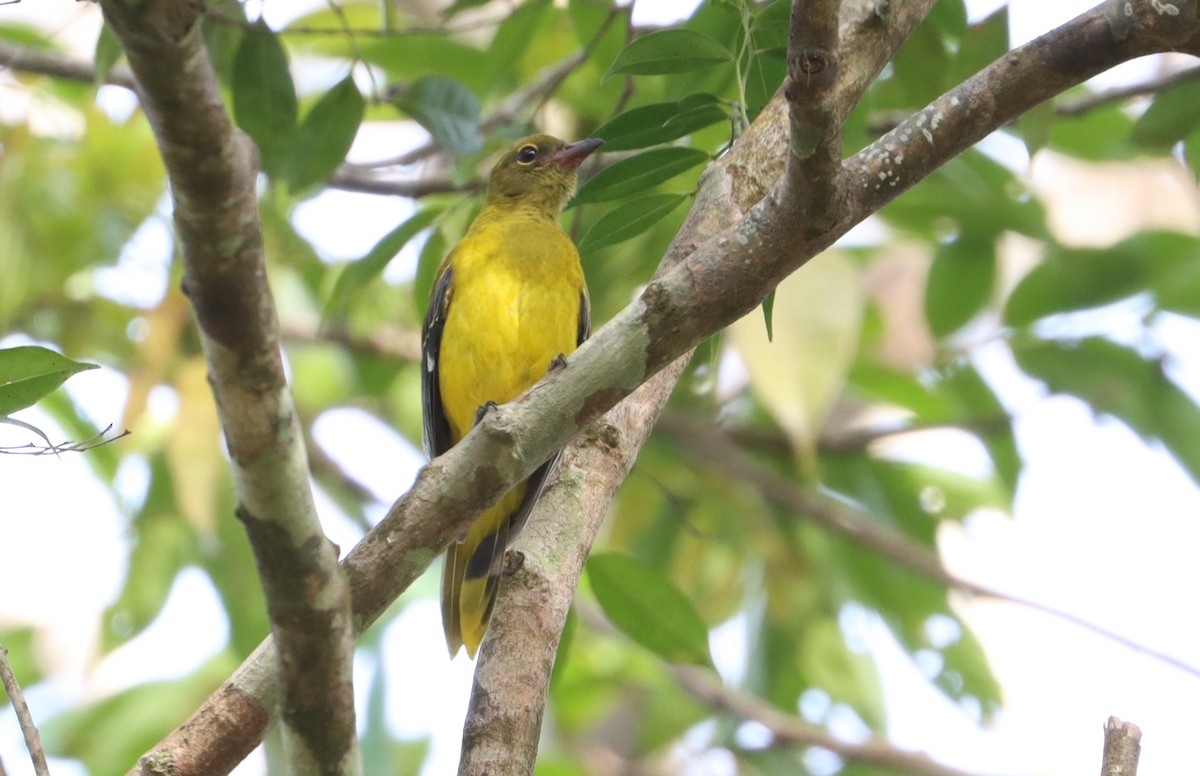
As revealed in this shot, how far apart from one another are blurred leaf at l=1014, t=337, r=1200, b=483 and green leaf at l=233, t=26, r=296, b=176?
3292 mm

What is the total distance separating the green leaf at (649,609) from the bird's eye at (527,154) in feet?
7.32

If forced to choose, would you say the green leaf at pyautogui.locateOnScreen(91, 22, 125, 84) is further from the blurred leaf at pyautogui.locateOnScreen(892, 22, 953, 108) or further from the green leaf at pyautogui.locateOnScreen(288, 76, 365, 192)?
the blurred leaf at pyautogui.locateOnScreen(892, 22, 953, 108)

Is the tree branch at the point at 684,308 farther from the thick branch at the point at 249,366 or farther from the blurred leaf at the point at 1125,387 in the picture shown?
the blurred leaf at the point at 1125,387

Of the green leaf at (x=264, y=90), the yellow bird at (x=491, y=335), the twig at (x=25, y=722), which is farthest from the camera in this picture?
the yellow bird at (x=491, y=335)

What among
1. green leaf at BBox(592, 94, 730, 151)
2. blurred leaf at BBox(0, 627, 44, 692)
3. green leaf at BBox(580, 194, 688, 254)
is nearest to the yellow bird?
green leaf at BBox(580, 194, 688, 254)

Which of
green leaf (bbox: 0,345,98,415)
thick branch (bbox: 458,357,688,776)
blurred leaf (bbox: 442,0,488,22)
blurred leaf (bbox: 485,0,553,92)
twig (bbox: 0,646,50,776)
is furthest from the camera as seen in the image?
blurred leaf (bbox: 485,0,553,92)

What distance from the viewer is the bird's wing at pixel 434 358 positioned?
4570 millimetres

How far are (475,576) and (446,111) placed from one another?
1.43 meters

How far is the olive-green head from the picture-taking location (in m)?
5.17

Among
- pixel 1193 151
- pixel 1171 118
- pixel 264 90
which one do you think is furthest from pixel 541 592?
pixel 1193 151

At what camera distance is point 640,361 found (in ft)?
7.62

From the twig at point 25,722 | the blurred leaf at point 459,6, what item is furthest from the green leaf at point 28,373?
the blurred leaf at point 459,6

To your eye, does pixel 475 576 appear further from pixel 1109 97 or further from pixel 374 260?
pixel 1109 97

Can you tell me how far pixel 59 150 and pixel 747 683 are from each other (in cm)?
396
